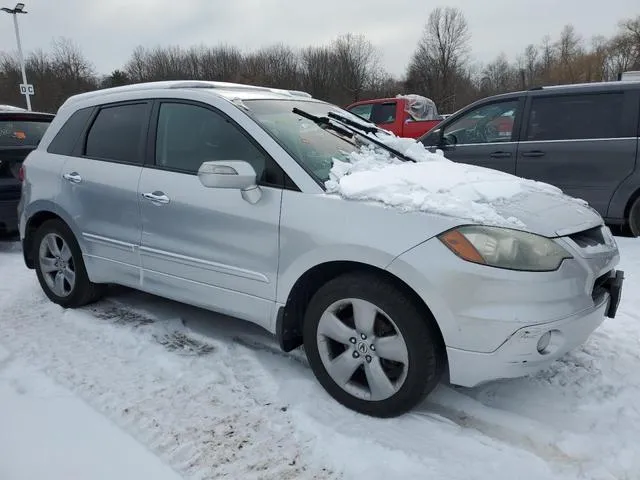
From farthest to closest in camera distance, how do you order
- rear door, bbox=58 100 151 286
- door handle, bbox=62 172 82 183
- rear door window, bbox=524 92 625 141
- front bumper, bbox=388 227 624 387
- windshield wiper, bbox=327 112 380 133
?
rear door window, bbox=524 92 625 141, door handle, bbox=62 172 82 183, windshield wiper, bbox=327 112 380 133, rear door, bbox=58 100 151 286, front bumper, bbox=388 227 624 387

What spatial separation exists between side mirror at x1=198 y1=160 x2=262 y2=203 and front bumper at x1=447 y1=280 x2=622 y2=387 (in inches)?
53.2

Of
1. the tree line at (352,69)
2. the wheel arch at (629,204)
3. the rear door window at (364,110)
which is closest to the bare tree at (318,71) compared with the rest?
the tree line at (352,69)

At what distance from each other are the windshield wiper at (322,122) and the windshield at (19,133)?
4315 mm

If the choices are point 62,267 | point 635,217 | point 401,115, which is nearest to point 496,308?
point 62,267

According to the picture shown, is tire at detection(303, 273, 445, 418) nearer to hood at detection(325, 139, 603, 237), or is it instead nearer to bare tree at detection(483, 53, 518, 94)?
hood at detection(325, 139, 603, 237)

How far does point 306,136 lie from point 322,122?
0.35 m

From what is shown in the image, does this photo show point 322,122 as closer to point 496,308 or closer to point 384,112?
point 496,308

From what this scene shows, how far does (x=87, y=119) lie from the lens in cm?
403

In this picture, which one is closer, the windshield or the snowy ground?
the snowy ground

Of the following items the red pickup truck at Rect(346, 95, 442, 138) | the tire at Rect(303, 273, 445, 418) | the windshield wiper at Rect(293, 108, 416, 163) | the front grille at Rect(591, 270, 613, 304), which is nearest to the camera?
the tire at Rect(303, 273, 445, 418)

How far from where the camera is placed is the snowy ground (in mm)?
2289

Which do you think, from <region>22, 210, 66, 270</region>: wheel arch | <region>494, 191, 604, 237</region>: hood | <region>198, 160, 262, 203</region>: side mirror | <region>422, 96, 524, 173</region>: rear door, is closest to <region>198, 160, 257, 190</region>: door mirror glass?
<region>198, 160, 262, 203</region>: side mirror

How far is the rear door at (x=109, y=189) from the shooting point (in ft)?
11.6

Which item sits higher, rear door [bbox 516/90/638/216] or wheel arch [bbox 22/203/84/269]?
rear door [bbox 516/90/638/216]
